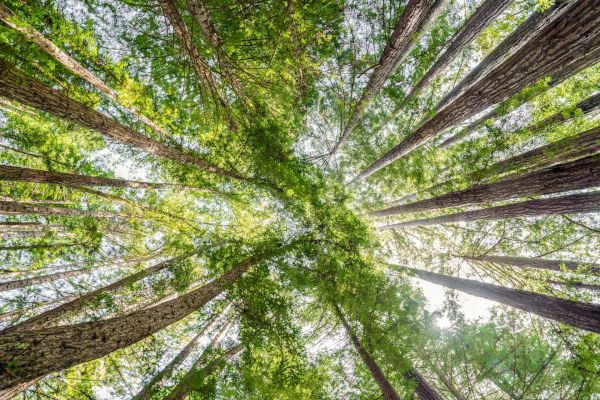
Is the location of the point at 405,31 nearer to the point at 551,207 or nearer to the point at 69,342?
the point at 551,207

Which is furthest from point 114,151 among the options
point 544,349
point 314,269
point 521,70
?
point 544,349

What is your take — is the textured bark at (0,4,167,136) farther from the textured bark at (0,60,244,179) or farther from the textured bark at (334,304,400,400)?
the textured bark at (334,304,400,400)

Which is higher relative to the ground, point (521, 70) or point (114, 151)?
point (114, 151)

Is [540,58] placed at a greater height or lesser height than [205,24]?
lesser

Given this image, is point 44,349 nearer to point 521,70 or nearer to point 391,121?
point 521,70

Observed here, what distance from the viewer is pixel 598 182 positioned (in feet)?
12.9

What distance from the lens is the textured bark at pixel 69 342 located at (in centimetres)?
217

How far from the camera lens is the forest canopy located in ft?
13.9

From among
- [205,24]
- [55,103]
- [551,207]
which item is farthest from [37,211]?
[551,207]

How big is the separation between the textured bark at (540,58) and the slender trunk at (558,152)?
1338mm

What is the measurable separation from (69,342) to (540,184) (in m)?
7.62

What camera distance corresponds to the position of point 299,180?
6.12 m

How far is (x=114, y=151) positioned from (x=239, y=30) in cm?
575

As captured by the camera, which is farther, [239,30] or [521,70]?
[239,30]
